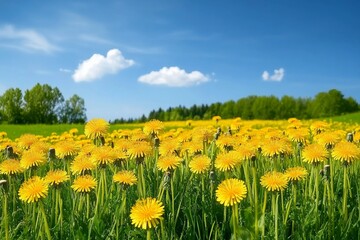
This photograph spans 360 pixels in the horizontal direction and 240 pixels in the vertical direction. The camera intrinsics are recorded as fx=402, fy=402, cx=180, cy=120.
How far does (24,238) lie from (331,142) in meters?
2.47

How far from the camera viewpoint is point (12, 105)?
60062mm

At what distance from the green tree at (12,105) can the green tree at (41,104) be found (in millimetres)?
1025

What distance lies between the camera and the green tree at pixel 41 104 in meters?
60.1

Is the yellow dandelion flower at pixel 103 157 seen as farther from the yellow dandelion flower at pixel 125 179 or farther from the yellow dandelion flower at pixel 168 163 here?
the yellow dandelion flower at pixel 168 163

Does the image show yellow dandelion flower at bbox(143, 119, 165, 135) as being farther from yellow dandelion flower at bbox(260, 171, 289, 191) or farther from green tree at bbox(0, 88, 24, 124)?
green tree at bbox(0, 88, 24, 124)

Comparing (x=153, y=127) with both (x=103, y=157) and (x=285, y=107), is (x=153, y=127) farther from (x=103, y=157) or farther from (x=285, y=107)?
(x=285, y=107)

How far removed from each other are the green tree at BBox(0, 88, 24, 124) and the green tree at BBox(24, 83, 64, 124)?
1.03m

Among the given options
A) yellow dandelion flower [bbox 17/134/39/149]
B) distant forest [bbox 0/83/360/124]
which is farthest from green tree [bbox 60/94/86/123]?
yellow dandelion flower [bbox 17/134/39/149]

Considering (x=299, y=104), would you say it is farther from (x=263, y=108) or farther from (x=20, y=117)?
(x=20, y=117)

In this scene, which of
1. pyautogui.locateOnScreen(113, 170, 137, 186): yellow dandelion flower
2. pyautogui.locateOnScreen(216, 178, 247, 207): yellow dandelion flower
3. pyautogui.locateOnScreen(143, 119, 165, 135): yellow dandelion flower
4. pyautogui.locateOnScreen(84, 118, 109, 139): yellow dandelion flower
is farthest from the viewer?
pyautogui.locateOnScreen(143, 119, 165, 135): yellow dandelion flower

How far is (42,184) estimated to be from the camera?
2307 millimetres

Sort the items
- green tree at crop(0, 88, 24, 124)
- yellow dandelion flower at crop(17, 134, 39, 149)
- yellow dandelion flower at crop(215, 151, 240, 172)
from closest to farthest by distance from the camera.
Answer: yellow dandelion flower at crop(215, 151, 240, 172) → yellow dandelion flower at crop(17, 134, 39, 149) → green tree at crop(0, 88, 24, 124)

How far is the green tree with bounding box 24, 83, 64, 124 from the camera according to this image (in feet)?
197

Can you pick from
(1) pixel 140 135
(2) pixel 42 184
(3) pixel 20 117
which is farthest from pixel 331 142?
(3) pixel 20 117
